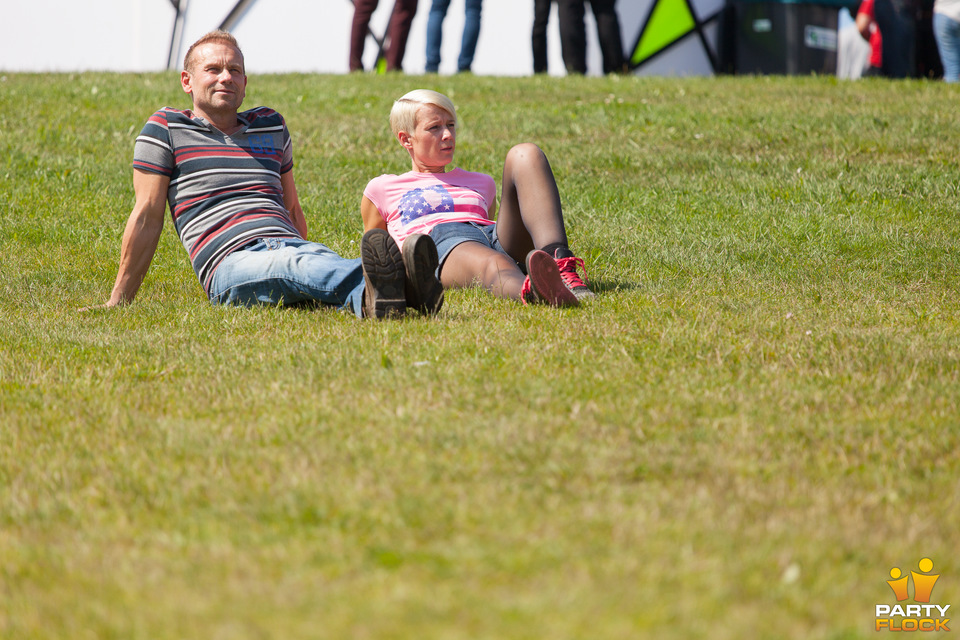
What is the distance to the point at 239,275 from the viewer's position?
15.3 feet

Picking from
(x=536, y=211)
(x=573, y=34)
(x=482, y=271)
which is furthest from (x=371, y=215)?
(x=573, y=34)

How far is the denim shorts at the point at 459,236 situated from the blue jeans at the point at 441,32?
338 inches

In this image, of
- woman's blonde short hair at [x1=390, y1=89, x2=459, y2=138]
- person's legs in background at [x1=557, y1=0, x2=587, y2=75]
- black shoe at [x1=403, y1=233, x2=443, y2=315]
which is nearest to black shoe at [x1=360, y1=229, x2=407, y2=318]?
black shoe at [x1=403, y1=233, x2=443, y2=315]

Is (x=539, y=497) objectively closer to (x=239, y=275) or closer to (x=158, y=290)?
(x=239, y=275)

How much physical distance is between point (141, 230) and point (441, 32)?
9.47 metres

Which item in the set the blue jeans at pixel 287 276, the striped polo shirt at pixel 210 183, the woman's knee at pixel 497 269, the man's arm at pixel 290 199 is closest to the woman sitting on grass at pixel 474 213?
the woman's knee at pixel 497 269

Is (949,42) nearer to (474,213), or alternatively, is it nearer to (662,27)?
(662,27)

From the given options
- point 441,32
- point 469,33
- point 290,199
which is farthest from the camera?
point 441,32

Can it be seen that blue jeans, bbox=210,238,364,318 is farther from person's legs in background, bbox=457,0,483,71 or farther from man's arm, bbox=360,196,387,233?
person's legs in background, bbox=457,0,483,71

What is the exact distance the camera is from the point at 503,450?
2.71m

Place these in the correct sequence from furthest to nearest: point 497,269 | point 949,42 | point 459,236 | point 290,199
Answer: point 949,42, point 290,199, point 459,236, point 497,269

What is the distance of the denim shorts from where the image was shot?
508cm

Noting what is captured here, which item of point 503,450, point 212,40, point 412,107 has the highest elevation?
point 212,40

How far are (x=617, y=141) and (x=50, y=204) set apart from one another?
4811mm
